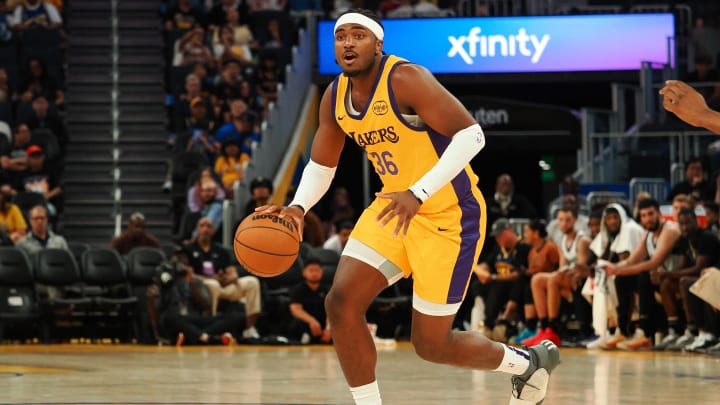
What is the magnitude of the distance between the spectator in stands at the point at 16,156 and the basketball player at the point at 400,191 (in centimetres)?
1106

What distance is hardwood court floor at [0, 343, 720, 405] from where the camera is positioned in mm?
7902

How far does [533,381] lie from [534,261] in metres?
7.41

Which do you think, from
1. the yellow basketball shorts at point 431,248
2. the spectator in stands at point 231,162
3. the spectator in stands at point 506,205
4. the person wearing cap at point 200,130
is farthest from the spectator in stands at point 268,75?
the yellow basketball shorts at point 431,248

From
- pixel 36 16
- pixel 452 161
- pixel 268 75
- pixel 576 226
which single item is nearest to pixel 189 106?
pixel 268 75

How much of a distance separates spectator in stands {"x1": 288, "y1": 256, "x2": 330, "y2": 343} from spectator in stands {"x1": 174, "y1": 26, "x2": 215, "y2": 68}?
623cm

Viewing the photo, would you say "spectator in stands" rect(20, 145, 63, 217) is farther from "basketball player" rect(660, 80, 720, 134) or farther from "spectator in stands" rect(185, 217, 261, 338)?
"basketball player" rect(660, 80, 720, 134)

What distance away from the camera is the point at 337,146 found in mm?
6070

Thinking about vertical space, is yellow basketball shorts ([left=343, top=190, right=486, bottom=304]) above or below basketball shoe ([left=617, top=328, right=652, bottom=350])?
above

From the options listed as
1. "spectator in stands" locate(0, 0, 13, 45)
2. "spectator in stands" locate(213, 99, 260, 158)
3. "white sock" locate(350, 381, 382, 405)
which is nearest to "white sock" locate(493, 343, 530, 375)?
"white sock" locate(350, 381, 382, 405)

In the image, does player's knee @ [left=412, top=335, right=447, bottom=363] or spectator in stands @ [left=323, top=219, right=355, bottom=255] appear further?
spectator in stands @ [left=323, top=219, right=355, bottom=255]

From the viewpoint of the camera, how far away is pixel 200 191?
52.2 feet

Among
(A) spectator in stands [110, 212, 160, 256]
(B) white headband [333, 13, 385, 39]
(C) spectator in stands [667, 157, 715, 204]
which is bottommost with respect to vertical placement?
(A) spectator in stands [110, 212, 160, 256]

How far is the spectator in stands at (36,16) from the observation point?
19.5 meters

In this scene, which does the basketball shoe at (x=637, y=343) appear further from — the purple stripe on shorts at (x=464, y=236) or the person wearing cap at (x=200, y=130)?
the purple stripe on shorts at (x=464, y=236)
